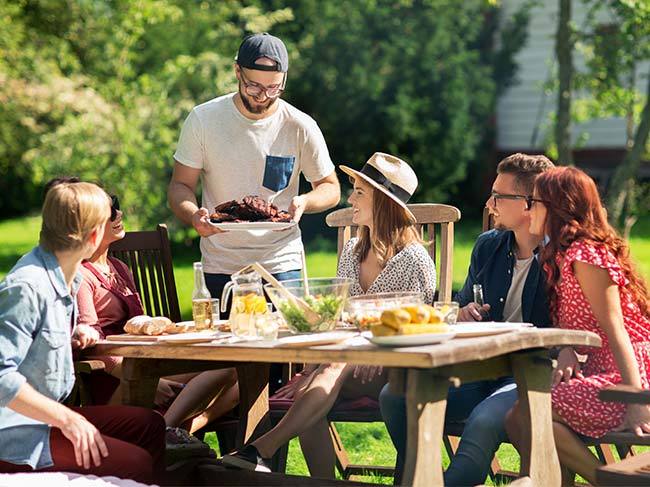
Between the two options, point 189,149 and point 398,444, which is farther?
point 189,149

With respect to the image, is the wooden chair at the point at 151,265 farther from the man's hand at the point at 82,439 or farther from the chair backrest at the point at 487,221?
the man's hand at the point at 82,439

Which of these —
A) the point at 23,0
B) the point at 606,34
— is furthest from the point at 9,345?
the point at 23,0

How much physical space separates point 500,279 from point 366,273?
0.58 meters

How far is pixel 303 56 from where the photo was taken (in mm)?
17547

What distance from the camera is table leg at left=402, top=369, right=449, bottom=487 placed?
345cm

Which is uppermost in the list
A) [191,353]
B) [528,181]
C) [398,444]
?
[528,181]

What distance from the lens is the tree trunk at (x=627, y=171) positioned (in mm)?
11289

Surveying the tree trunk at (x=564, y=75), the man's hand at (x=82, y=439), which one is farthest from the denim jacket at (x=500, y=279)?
the tree trunk at (x=564, y=75)

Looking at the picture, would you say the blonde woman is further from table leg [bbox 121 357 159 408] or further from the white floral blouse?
the white floral blouse

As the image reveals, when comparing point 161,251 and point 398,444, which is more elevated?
point 161,251

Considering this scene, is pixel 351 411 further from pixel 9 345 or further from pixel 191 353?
pixel 9 345

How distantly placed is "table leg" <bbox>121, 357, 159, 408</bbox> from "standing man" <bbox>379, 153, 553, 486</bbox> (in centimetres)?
86

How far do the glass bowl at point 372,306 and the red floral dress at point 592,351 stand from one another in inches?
25.0

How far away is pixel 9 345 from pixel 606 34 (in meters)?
9.50
